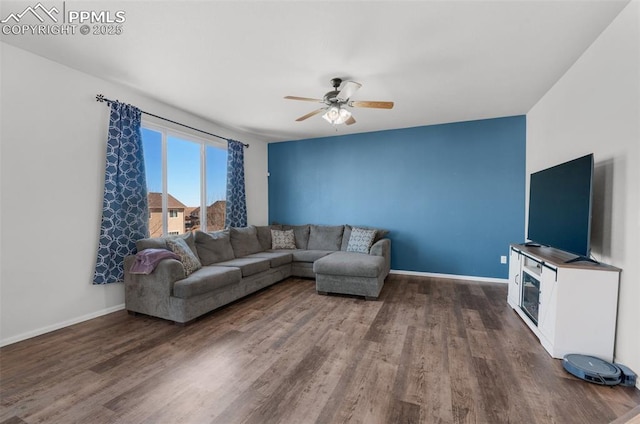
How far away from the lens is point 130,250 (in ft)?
10.6

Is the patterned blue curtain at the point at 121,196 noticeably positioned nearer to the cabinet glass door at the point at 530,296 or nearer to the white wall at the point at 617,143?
the cabinet glass door at the point at 530,296

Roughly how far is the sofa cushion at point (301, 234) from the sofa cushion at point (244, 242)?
0.77 metres

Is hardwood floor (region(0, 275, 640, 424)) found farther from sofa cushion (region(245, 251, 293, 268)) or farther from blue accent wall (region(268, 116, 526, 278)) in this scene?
blue accent wall (region(268, 116, 526, 278))

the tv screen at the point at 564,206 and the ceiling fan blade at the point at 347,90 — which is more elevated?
the ceiling fan blade at the point at 347,90

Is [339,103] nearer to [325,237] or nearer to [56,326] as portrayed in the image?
[325,237]

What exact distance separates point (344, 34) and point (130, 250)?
3269 mm

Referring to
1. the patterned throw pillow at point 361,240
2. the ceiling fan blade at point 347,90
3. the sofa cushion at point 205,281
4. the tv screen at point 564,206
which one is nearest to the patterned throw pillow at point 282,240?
the patterned throw pillow at point 361,240

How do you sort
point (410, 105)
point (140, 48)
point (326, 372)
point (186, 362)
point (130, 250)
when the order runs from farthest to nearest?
point (410, 105) < point (130, 250) < point (140, 48) < point (186, 362) < point (326, 372)

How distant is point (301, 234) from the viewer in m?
5.40

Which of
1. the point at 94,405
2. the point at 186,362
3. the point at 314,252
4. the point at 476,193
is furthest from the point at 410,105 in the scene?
the point at 94,405

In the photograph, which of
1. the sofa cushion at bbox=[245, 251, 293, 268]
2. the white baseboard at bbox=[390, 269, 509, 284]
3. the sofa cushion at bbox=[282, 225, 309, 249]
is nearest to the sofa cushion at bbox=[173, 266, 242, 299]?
the sofa cushion at bbox=[245, 251, 293, 268]

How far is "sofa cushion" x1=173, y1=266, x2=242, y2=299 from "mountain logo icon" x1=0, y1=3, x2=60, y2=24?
95.4 inches

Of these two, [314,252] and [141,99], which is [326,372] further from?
[141,99]

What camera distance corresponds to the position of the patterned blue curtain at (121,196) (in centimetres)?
302
